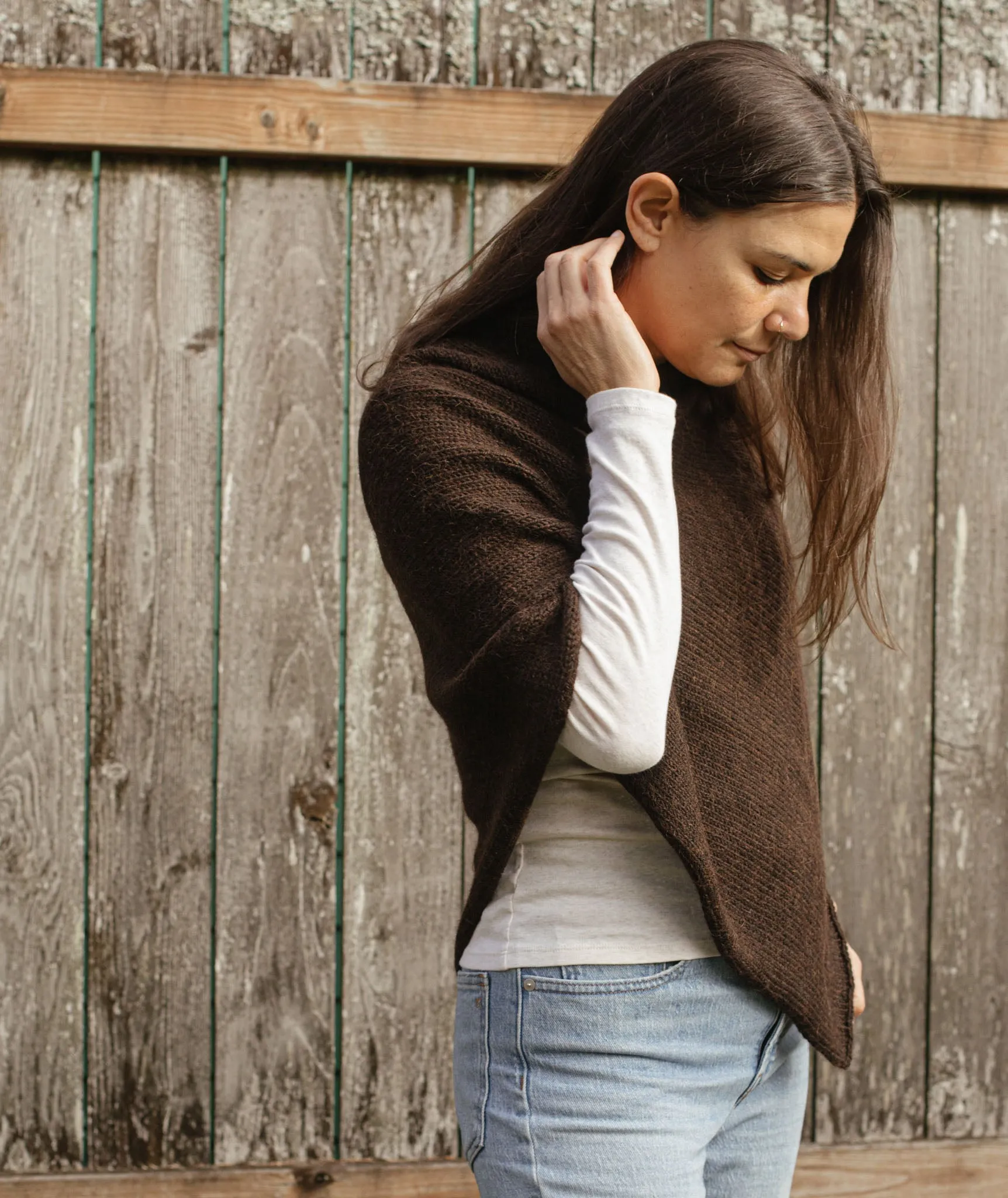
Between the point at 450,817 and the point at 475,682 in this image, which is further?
the point at 450,817

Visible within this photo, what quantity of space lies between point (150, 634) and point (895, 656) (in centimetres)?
123

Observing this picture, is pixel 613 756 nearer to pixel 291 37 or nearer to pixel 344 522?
pixel 344 522

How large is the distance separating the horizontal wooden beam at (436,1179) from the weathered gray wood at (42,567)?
0.28 meters

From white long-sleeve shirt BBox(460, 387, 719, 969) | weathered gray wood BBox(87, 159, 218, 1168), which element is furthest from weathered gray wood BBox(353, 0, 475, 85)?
white long-sleeve shirt BBox(460, 387, 719, 969)

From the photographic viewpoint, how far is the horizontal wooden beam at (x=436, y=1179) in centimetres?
199

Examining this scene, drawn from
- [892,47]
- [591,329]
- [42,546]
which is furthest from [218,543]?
[892,47]

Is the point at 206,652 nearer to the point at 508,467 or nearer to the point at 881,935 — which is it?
the point at 508,467

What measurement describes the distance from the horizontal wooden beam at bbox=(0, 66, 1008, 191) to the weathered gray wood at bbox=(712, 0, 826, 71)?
198mm

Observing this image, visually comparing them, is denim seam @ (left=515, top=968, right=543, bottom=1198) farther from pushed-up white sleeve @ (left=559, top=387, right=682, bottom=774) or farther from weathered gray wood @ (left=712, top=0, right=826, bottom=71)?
weathered gray wood @ (left=712, top=0, right=826, bottom=71)

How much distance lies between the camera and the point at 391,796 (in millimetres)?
2025

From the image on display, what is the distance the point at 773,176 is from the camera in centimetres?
108

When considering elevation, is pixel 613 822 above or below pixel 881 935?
above

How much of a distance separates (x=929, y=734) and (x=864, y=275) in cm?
104

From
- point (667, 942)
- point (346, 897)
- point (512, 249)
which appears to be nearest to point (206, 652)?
point (346, 897)
